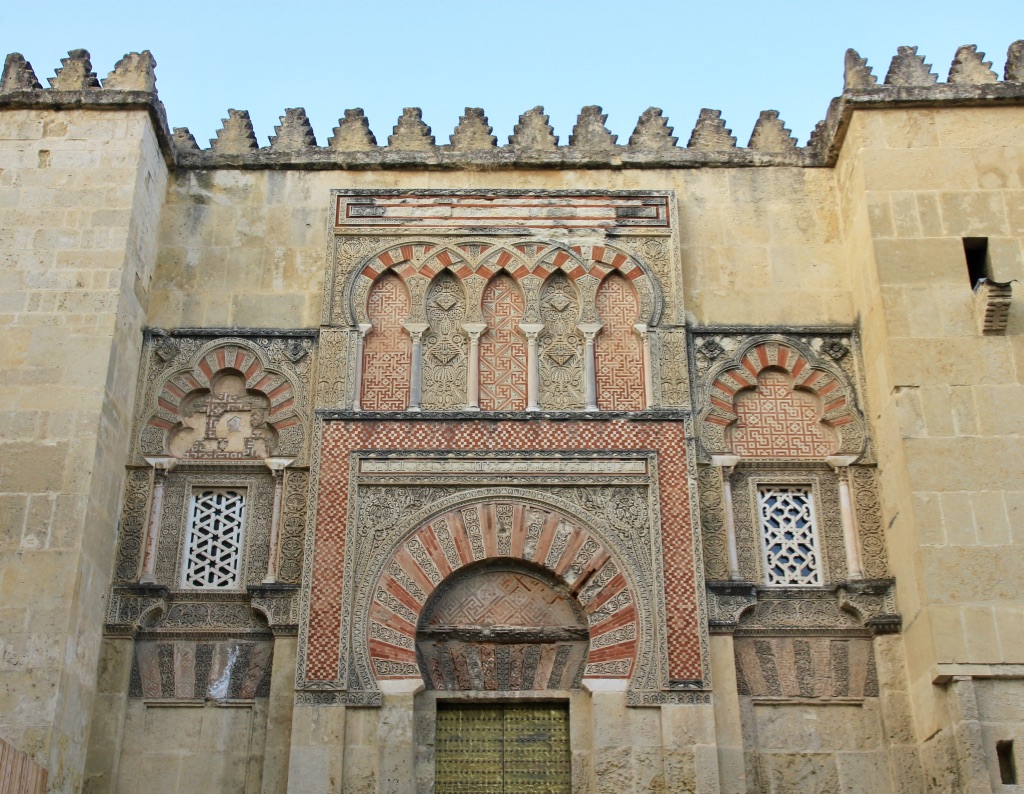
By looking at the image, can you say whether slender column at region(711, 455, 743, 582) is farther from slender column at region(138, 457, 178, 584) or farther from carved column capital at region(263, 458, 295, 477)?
slender column at region(138, 457, 178, 584)

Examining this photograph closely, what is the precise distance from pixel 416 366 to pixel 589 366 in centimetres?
112

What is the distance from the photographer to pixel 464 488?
25.7 feet

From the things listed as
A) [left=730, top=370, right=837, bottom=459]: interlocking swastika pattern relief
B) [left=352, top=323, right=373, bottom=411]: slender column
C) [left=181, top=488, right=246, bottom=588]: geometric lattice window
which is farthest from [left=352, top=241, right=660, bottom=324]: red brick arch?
[left=181, top=488, right=246, bottom=588]: geometric lattice window

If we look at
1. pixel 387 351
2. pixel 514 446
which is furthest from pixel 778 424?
pixel 387 351

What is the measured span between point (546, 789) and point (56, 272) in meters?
4.34

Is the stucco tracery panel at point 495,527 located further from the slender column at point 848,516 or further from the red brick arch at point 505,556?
the slender column at point 848,516

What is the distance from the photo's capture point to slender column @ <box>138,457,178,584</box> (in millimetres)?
7746

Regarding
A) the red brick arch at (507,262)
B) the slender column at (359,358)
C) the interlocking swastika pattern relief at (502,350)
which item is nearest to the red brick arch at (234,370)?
the slender column at (359,358)

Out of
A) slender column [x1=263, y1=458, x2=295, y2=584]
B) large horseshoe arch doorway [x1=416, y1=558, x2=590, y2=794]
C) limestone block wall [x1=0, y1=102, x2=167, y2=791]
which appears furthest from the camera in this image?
slender column [x1=263, y1=458, x2=295, y2=584]

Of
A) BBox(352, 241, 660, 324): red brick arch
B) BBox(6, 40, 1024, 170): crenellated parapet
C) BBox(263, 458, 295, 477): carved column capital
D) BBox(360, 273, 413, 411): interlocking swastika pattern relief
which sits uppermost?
BBox(6, 40, 1024, 170): crenellated parapet

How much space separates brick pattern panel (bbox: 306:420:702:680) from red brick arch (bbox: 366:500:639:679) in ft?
0.04

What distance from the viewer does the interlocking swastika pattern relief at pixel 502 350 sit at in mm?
8234

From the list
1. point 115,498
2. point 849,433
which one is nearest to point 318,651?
point 115,498

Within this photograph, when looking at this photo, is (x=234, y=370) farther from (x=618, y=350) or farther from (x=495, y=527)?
(x=618, y=350)
